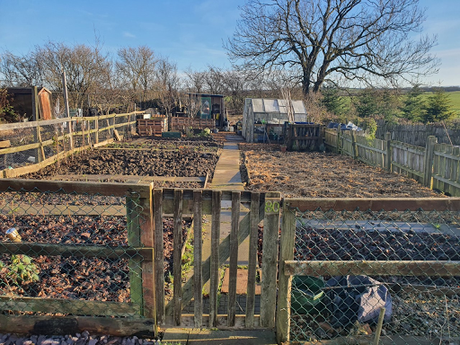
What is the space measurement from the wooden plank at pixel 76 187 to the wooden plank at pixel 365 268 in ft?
4.01

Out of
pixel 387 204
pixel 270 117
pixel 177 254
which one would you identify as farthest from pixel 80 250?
pixel 270 117

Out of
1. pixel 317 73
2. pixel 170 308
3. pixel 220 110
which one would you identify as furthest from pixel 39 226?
pixel 317 73

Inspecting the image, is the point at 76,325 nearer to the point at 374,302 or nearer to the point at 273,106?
the point at 374,302

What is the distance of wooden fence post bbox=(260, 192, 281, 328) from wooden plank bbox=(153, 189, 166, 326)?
2.47 feet

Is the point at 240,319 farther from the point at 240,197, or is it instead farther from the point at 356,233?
the point at 356,233

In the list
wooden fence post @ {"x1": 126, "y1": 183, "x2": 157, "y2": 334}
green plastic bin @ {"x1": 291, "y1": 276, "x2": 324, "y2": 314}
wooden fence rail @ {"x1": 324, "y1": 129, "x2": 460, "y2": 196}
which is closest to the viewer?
wooden fence post @ {"x1": 126, "y1": 183, "x2": 157, "y2": 334}

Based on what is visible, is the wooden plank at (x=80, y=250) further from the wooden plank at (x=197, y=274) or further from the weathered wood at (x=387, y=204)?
the weathered wood at (x=387, y=204)

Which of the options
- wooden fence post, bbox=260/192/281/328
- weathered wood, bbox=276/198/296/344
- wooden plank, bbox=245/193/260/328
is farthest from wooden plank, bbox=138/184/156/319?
weathered wood, bbox=276/198/296/344

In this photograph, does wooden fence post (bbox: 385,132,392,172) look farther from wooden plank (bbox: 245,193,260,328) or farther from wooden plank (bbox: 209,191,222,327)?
wooden plank (bbox: 209,191,222,327)

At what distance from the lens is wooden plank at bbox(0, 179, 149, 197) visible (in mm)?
2271

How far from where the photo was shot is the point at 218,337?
247 centimetres

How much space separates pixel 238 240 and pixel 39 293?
2.17 metres

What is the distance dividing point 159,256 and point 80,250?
57 cm

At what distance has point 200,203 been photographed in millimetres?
2305
